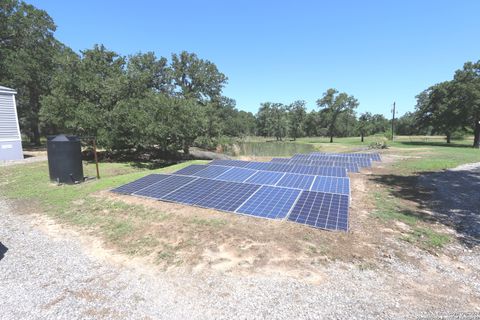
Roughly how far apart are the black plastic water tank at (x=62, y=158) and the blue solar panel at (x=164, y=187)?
380 cm

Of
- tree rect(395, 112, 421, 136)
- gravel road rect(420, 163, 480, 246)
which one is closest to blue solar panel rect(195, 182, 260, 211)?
gravel road rect(420, 163, 480, 246)

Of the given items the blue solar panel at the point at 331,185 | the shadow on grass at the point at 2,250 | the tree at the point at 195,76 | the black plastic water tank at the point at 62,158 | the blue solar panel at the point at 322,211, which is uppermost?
the tree at the point at 195,76

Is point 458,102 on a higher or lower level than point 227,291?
higher

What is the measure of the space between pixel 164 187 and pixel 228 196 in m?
2.24

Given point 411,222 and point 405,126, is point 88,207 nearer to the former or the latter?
point 411,222

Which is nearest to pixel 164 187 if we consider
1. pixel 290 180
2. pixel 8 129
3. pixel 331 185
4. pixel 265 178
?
pixel 265 178

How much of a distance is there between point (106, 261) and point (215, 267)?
6.19 ft

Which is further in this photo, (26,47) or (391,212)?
(26,47)

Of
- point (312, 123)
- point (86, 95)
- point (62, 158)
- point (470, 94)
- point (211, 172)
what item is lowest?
point (211, 172)

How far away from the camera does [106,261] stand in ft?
13.6

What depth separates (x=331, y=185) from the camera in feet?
25.8

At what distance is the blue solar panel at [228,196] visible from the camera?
6387 mm

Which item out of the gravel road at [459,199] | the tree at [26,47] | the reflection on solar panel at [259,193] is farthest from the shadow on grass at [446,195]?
the tree at [26,47]

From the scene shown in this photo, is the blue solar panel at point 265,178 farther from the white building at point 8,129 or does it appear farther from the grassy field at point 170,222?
the white building at point 8,129
